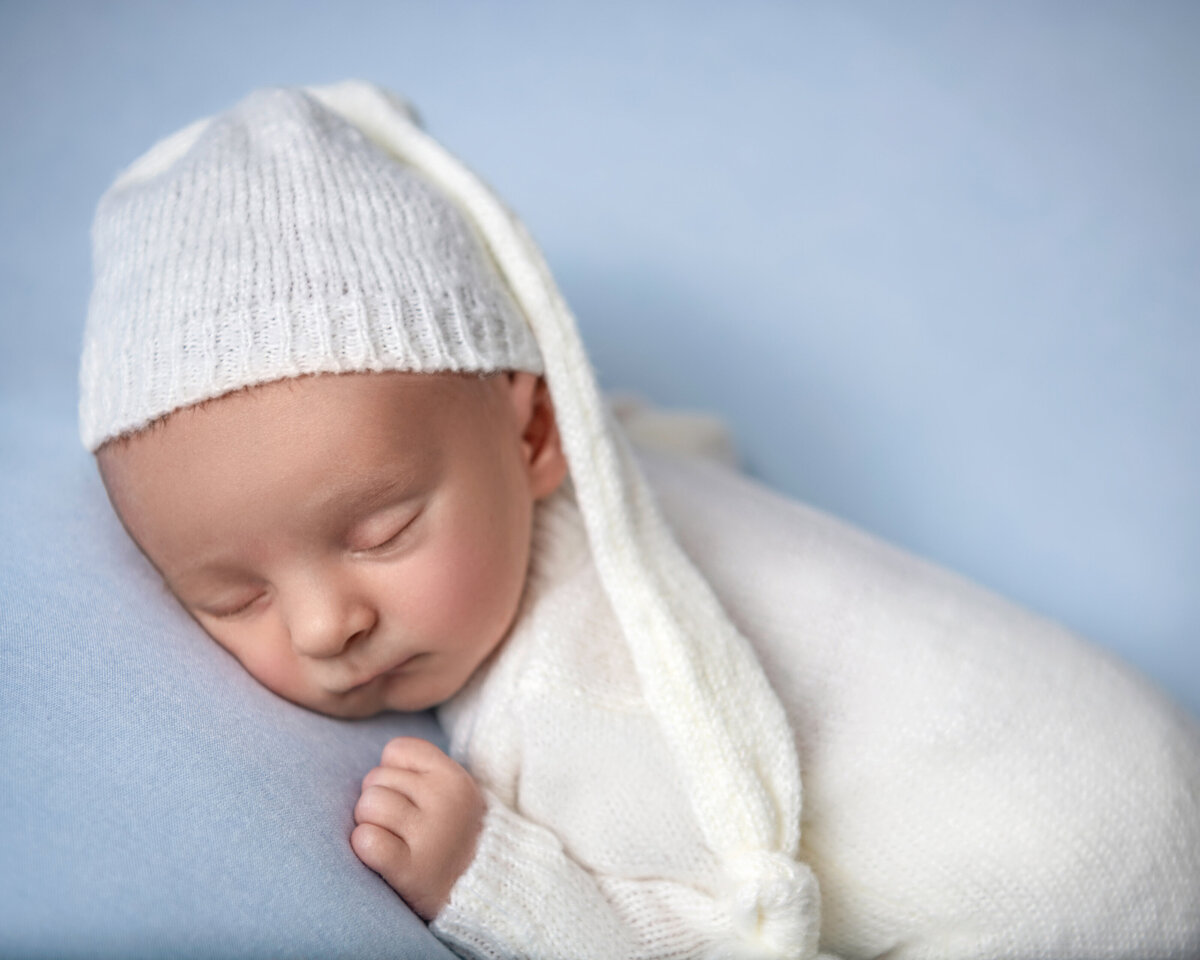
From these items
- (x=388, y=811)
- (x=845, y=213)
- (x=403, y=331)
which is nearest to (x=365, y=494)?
(x=403, y=331)

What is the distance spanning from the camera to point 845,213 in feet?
6.28

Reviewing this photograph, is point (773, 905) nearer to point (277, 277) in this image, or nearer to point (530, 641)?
point (530, 641)

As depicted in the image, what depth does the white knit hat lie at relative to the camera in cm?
96

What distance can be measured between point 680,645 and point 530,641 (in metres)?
0.17

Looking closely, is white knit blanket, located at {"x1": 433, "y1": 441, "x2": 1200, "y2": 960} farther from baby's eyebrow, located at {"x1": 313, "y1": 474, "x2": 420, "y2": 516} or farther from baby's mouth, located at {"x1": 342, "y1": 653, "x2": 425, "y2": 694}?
baby's eyebrow, located at {"x1": 313, "y1": 474, "x2": 420, "y2": 516}

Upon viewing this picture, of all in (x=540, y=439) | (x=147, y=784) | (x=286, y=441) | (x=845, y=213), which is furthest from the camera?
(x=845, y=213)

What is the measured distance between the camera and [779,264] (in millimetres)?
1929

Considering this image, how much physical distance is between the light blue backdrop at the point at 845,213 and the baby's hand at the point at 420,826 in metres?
1.10

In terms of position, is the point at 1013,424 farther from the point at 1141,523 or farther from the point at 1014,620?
the point at 1014,620

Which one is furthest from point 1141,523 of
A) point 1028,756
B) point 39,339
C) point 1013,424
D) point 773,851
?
point 39,339

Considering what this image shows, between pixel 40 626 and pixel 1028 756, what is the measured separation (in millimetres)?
992

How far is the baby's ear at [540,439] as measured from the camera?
3.86 ft

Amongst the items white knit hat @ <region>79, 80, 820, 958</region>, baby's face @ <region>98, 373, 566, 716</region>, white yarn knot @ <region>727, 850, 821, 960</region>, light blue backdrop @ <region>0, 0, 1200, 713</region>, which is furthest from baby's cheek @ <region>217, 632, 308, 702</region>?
light blue backdrop @ <region>0, 0, 1200, 713</region>

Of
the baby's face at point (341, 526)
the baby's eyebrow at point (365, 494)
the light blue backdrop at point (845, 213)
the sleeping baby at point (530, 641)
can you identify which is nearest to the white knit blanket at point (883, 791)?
the sleeping baby at point (530, 641)
